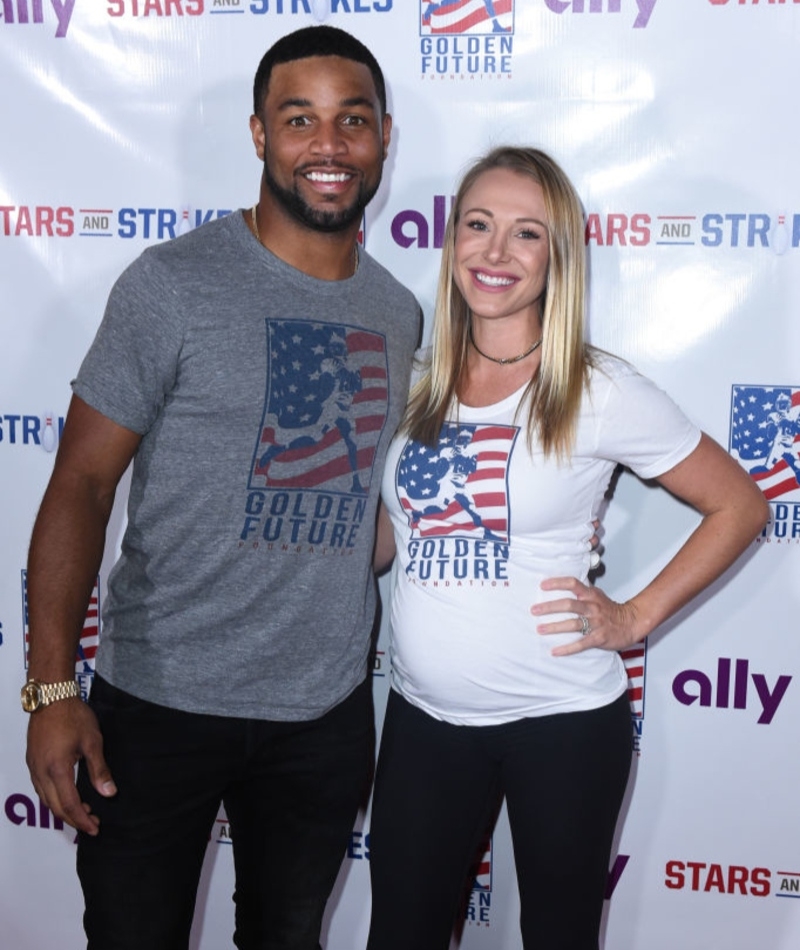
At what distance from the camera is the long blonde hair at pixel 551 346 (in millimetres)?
1640

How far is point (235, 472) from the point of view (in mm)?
1575

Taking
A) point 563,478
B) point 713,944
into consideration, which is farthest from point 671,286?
point 713,944

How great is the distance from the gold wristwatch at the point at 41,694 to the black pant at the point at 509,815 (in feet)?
1.78

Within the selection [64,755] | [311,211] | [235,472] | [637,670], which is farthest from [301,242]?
[637,670]

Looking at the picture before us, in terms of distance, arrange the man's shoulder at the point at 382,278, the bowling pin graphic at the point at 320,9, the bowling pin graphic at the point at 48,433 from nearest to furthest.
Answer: the man's shoulder at the point at 382,278, the bowling pin graphic at the point at 320,9, the bowling pin graphic at the point at 48,433

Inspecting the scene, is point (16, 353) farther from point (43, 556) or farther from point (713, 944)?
point (713, 944)

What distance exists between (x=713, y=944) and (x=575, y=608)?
103 cm

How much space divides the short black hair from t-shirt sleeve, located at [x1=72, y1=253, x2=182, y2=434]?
1.35ft

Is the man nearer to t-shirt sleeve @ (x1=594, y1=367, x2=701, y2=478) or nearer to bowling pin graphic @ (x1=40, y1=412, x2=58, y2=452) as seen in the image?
t-shirt sleeve @ (x1=594, y1=367, x2=701, y2=478)

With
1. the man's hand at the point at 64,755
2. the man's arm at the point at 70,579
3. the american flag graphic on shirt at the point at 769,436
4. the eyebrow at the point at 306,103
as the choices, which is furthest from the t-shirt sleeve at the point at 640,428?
the man's hand at the point at 64,755

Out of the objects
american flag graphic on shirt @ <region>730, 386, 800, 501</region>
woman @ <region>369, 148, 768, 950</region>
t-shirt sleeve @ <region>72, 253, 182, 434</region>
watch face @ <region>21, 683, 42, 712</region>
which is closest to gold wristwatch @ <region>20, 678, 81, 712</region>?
watch face @ <region>21, 683, 42, 712</region>

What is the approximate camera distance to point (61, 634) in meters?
1.52

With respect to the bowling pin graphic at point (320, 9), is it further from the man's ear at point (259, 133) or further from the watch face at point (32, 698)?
the watch face at point (32, 698)

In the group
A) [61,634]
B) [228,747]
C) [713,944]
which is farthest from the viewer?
[713,944]
